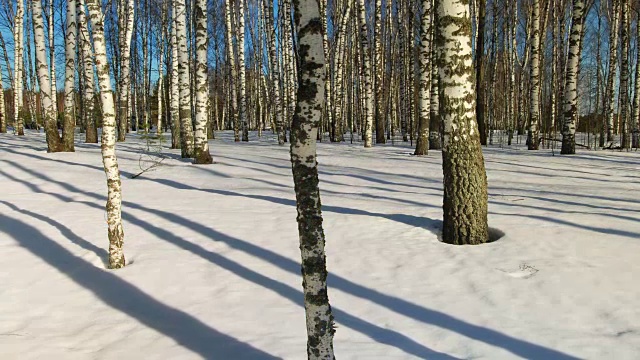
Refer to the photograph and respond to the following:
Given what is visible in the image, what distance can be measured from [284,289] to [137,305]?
133cm

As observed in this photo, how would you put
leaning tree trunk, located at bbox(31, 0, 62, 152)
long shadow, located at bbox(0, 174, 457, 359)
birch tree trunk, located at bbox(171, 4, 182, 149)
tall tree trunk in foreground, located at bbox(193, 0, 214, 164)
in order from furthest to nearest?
birch tree trunk, located at bbox(171, 4, 182, 149), leaning tree trunk, located at bbox(31, 0, 62, 152), tall tree trunk in foreground, located at bbox(193, 0, 214, 164), long shadow, located at bbox(0, 174, 457, 359)

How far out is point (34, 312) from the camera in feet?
12.2

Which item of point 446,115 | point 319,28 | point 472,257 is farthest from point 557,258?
point 319,28

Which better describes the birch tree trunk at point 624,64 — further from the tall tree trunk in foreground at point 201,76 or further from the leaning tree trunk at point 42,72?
the leaning tree trunk at point 42,72

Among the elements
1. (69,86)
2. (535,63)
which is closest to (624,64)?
(535,63)

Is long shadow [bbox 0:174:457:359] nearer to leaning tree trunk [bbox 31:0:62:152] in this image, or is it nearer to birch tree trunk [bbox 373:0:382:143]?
leaning tree trunk [bbox 31:0:62:152]

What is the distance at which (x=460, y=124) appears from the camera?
16.0 ft

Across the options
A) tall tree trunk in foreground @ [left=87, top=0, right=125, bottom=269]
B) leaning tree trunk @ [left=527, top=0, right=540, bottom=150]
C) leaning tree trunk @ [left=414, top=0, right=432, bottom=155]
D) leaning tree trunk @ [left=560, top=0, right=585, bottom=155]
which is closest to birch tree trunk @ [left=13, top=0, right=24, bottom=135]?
leaning tree trunk @ [left=414, top=0, right=432, bottom=155]

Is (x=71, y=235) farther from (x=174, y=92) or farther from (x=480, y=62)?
(x=480, y=62)

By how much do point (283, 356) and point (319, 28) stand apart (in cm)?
218

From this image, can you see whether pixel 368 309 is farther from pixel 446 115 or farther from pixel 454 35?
pixel 454 35

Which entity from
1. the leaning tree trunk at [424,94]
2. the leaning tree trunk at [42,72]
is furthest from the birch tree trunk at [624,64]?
the leaning tree trunk at [42,72]

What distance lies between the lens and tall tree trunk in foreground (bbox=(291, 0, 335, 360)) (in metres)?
2.17

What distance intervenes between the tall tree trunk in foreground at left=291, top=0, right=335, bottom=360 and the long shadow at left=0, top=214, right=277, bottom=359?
0.87 metres
